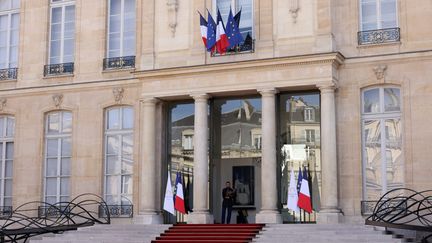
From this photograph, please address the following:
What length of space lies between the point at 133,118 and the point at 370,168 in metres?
6.30

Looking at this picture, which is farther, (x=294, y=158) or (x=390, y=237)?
(x=294, y=158)

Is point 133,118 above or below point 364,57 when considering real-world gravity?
below

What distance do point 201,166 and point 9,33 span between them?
787 cm

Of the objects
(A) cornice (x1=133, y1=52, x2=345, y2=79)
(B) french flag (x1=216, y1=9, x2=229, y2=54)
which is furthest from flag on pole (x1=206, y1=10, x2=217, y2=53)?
(A) cornice (x1=133, y1=52, x2=345, y2=79)

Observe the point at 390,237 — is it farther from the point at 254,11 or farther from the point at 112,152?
the point at 112,152

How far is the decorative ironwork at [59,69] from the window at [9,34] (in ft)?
4.23

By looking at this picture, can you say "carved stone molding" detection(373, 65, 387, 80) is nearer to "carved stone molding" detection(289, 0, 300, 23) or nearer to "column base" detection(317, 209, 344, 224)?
"carved stone molding" detection(289, 0, 300, 23)

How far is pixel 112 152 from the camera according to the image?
62.4 ft

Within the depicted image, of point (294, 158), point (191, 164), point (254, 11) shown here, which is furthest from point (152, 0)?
point (294, 158)

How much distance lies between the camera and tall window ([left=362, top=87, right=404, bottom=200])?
16.1 metres

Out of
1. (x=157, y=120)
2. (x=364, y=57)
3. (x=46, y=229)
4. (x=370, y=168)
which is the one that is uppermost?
(x=364, y=57)

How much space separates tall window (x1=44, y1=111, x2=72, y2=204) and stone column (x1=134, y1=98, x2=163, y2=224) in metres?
2.63

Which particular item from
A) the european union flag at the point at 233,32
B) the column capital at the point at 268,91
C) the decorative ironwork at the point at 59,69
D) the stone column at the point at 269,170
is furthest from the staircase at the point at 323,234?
the decorative ironwork at the point at 59,69

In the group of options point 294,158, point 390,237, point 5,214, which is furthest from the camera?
point 5,214
